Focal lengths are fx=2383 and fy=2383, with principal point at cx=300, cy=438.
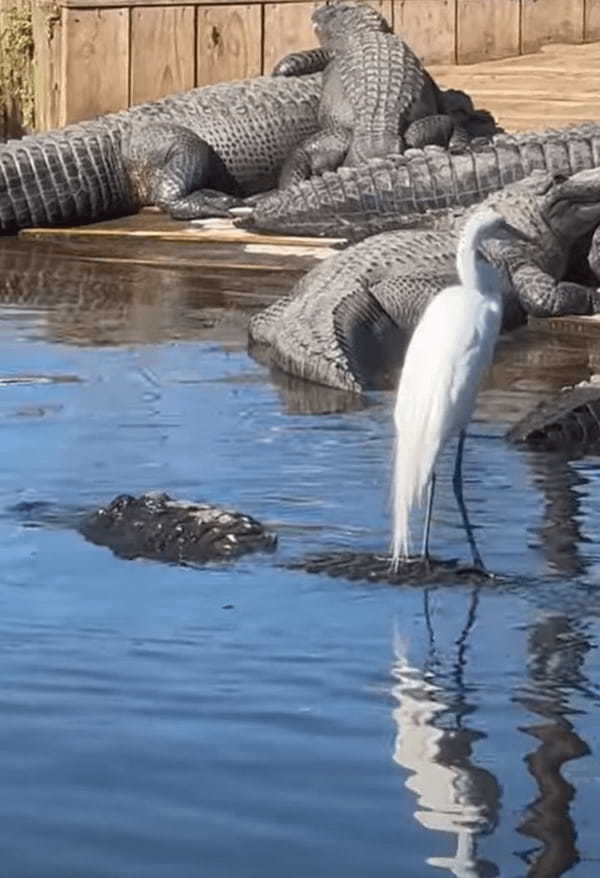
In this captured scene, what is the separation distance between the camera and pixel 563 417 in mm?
7281

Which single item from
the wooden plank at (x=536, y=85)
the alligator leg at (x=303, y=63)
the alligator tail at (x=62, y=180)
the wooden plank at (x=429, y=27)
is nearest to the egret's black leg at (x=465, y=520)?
the alligator tail at (x=62, y=180)

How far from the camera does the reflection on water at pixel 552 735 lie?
397cm

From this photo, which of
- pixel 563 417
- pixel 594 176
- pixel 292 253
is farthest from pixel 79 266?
pixel 563 417

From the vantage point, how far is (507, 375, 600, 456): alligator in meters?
7.23

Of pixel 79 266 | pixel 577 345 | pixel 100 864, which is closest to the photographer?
pixel 100 864

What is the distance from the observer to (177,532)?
5.93m

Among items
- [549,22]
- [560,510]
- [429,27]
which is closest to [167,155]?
[429,27]

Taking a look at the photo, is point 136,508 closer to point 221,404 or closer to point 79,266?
point 221,404

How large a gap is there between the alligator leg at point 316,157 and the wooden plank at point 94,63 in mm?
1323

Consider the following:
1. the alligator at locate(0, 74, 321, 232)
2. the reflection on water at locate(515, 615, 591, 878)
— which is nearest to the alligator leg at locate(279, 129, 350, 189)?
the alligator at locate(0, 74, 321, 232)

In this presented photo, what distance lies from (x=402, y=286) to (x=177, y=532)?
3809mm

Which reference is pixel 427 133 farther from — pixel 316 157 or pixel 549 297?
pixel 549 297

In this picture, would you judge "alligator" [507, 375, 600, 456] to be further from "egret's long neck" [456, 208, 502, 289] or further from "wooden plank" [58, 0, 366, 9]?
"wooden plank" [58, 0, 366, 9]

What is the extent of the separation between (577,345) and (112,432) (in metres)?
2.51
